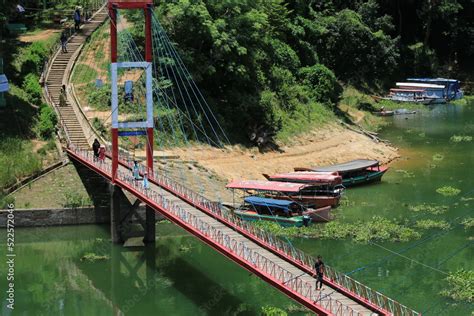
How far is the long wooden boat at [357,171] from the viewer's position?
49719 mm

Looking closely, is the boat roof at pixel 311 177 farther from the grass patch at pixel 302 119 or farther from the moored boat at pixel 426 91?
the moored boat at pixel 426 91

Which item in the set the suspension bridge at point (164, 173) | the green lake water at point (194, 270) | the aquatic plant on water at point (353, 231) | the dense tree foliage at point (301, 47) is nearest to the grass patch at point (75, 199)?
the green lake water at point (194, 270)

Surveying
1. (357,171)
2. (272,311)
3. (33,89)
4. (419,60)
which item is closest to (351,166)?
(357,171)

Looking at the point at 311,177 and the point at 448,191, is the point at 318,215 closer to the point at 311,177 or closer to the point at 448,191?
the point at 311,177

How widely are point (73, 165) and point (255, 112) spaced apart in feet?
49.5

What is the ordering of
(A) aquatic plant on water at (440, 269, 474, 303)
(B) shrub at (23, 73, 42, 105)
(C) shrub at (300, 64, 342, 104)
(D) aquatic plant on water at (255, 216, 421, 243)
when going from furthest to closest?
(C) shrub at (300, 64, 342, 104) → (B) shrub at (23, 73, 42, 105) → (D) aquatic plant on water at (255, 216, 421, 243) → (A) aquatic plant on water at (440, 269, 474, 303)

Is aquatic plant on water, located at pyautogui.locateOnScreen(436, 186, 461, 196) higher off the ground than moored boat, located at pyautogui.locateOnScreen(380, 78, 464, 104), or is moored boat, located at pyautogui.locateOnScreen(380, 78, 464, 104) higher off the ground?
moored boat, located at pyautogui.locateOnScreen(380, 78, 464, 104)

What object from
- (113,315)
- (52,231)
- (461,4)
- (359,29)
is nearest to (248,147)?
(52,231)

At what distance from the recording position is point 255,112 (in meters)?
55.5

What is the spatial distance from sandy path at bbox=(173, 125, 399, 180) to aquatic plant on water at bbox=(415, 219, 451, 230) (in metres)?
11.8

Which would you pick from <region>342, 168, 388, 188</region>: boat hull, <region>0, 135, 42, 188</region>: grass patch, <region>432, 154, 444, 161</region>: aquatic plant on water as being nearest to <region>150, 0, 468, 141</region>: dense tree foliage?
<region>342, 168, 388, 188</region>: boat hull

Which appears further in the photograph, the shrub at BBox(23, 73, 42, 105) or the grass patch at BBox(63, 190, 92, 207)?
the shrub at BBox(23, 73, 42, 105)

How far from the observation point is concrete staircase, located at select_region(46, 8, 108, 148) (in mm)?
48188

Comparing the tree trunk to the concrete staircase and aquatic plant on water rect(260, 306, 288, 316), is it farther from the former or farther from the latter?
aquatic plant on water rect(260, 306, 288, 316)
